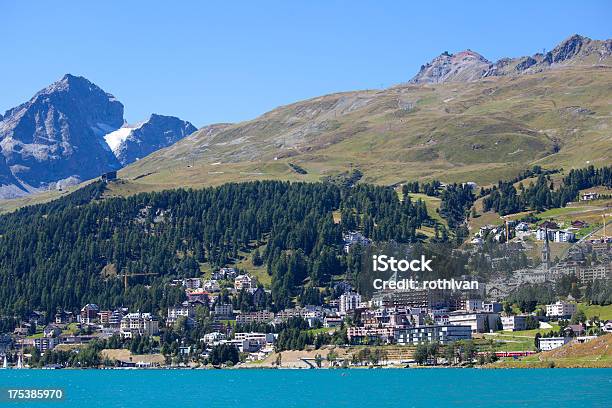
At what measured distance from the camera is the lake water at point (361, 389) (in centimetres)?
10988

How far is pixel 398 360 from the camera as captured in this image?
7726 inches

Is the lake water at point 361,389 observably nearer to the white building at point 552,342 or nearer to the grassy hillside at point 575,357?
the grassy hillside at point 575,357

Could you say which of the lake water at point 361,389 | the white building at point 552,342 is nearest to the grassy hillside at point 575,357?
the white building at point 552,342

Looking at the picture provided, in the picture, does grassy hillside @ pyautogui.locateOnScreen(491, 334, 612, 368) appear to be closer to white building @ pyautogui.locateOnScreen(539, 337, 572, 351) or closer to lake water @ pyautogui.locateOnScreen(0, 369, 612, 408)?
white building @ pyautogui.locateOnScreen(539, 337, 572, 351)

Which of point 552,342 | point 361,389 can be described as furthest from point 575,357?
point 361,389

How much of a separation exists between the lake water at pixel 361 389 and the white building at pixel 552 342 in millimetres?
20210

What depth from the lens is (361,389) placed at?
436ft

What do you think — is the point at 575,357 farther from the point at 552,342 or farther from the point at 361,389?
the point at 361,389

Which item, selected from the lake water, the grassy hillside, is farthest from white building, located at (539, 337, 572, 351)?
the lake water

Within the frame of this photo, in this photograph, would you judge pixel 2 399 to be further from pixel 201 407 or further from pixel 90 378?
pixel 90 378

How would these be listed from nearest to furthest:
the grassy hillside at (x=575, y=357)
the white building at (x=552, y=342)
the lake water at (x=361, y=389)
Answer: the lake water at (x=361, y=389)
the grassy hillside at (x=575, y=357)
the white building at (x=552, y=342)

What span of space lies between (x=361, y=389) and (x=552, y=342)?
63.0 m

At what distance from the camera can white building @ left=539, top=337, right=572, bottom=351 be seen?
604 ft

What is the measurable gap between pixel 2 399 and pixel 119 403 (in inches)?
454
